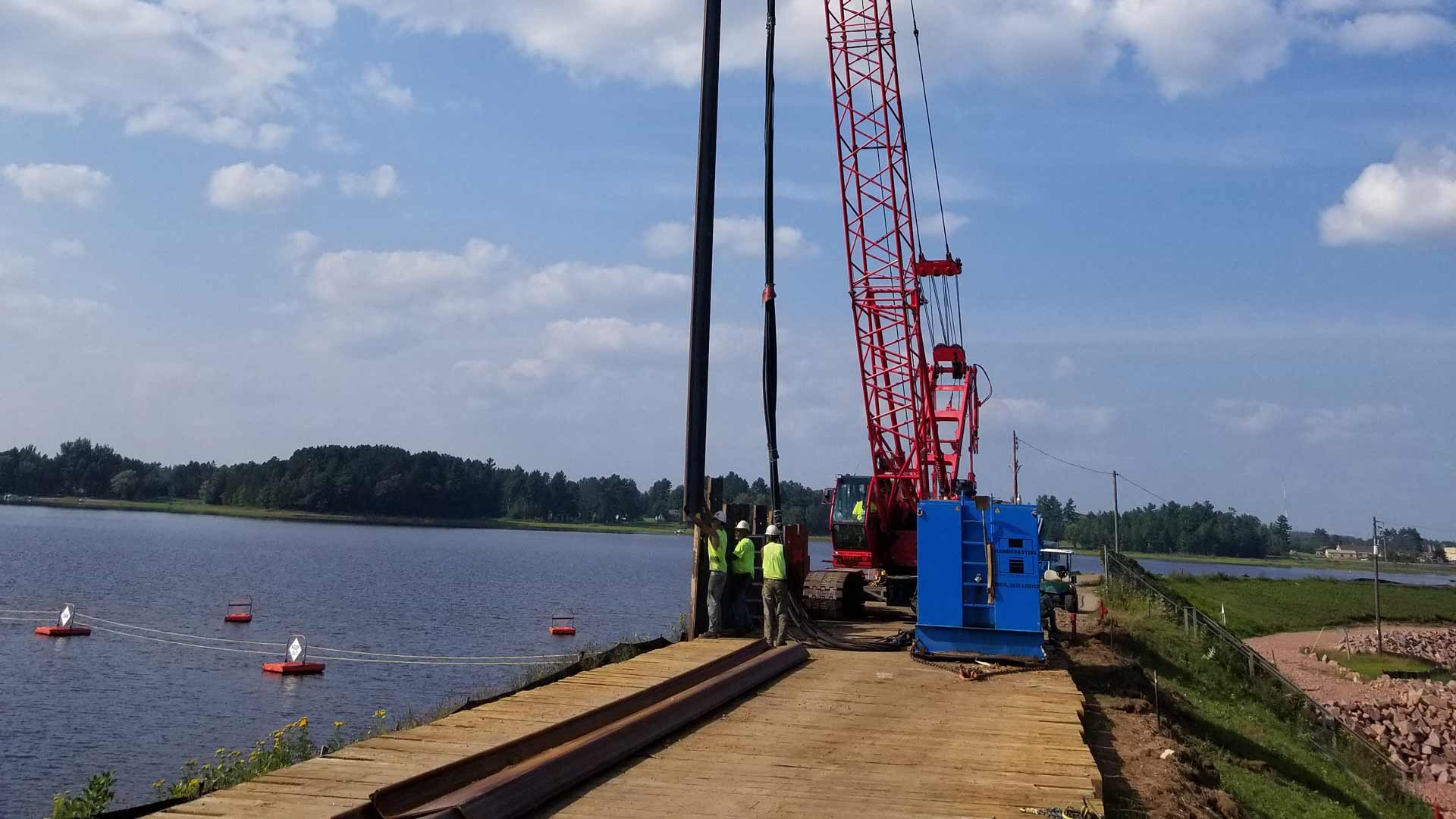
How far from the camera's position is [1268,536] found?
618ft

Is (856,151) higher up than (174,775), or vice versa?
(856,151)

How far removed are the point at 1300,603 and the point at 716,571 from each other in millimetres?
52233

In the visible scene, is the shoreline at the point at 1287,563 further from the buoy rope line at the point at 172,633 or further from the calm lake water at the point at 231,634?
the buoy rope line at the point at 172,633

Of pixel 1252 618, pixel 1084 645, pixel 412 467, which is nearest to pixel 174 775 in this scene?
pixel 1084 645

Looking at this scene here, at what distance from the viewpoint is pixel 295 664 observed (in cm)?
2797

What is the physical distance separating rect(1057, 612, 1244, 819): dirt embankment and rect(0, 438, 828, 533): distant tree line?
411 feet

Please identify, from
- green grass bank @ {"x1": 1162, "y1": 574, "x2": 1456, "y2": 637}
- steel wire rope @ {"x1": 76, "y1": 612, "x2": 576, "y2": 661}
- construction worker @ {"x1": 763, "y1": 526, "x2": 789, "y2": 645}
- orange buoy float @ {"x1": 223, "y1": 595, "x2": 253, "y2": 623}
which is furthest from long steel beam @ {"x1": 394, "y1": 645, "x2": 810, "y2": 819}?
green grass bank @ {"x1": 1162, "y1": 574, "x2": 1456, "y2": 637}

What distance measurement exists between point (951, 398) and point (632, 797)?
1053 inches

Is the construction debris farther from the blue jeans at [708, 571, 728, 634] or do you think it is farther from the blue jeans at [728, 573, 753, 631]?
the blue jeans at [708, 571, 728, 634]

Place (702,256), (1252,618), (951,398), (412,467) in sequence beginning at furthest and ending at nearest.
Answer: (412,467) < (1252,618) < (951,398) < (702,256)

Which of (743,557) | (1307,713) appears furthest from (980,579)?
(1307,713)

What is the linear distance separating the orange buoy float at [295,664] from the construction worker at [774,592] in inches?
637

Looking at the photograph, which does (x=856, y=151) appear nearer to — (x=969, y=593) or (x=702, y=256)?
(x=702, y=256)

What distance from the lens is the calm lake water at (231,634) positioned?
20594 millimetres
